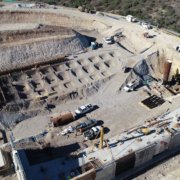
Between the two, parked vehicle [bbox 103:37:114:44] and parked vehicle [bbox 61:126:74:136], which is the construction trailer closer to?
parked vehicle [bbox 61:126:74:136]

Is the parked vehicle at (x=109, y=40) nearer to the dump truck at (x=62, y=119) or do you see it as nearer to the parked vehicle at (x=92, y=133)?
the dump truck at (x=62, y=119)

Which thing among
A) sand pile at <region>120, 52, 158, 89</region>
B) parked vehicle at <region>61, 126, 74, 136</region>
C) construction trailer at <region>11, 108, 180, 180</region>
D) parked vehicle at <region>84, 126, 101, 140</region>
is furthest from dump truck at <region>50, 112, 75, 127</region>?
sand pile at <region>120, 52, 158, 89</region>

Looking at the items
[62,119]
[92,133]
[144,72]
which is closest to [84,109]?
[62,119]

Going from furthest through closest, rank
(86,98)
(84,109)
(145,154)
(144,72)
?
(144,72) < (86,98) < (84,109) < (145,154)

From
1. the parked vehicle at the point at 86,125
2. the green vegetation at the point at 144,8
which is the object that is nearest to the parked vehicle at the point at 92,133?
the parked vehicle at the point at 86,125

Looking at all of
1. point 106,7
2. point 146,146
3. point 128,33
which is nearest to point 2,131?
point 146,146

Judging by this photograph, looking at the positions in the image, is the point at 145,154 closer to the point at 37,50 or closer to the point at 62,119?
the point at 62,119
